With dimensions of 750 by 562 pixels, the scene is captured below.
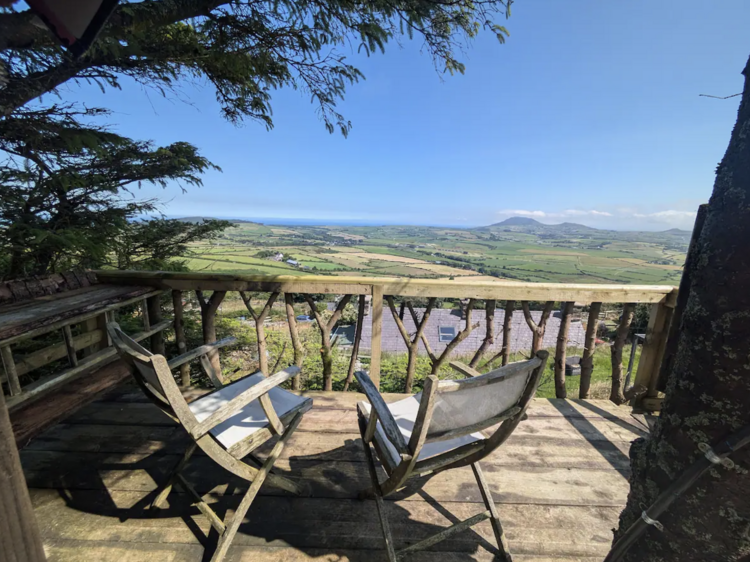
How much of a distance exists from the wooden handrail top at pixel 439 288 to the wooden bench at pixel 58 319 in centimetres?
55

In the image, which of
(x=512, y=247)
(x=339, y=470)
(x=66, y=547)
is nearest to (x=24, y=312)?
(x=66, y=547)

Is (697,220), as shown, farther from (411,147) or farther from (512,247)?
(512,247)

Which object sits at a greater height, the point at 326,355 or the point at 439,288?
the point at 439,288

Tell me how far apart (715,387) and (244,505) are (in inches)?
63.2

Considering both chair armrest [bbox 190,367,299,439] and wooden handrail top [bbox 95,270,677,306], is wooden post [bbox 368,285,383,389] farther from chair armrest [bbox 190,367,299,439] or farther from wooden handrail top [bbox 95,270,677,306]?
chair armrest [bbox 190,367,299,439]

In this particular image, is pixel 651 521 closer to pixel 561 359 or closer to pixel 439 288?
pixel 439 288

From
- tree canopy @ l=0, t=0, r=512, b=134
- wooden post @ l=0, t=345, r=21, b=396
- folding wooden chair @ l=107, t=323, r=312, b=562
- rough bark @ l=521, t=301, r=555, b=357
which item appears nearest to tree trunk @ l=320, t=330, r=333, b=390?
folding wooden chair @ l=107, t=323, r=312, b=562

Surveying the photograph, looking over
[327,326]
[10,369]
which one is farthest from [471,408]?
[10,369]

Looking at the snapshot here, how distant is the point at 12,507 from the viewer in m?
0.65

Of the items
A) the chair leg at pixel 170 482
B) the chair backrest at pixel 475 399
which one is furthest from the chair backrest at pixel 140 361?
the chair backrest at pixel 475 399

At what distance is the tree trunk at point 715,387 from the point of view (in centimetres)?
59

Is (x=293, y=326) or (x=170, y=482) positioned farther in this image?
(x=293, y=326)

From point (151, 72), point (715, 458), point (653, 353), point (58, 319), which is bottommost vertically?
point (653, 353)

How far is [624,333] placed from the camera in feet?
8.00
